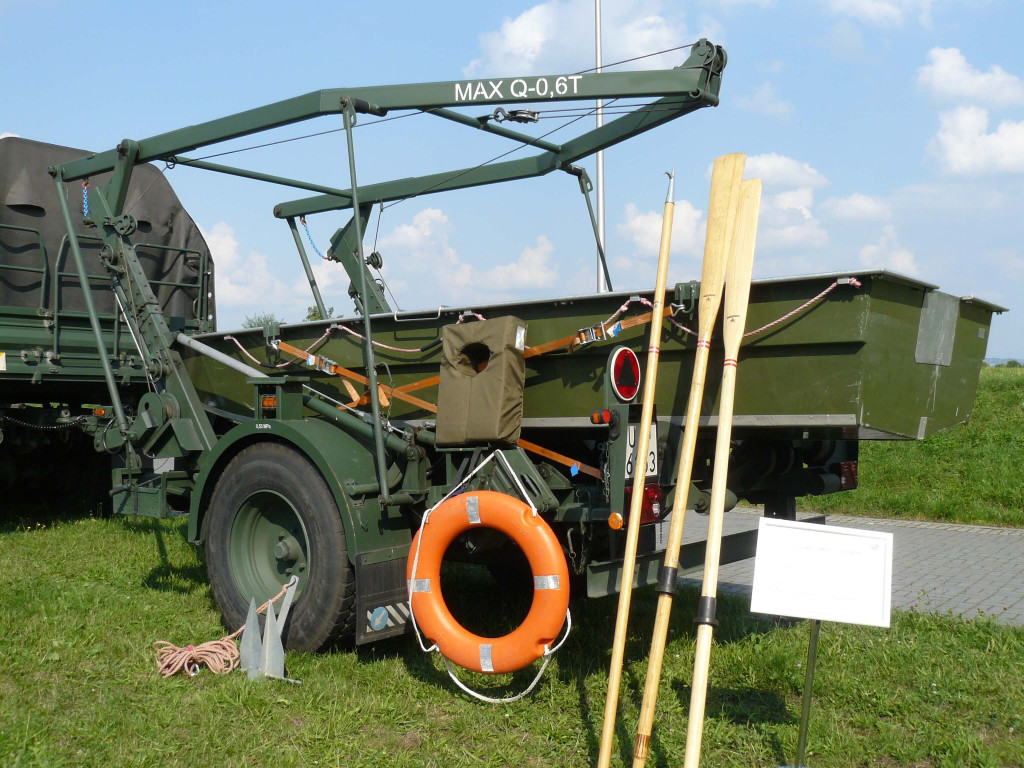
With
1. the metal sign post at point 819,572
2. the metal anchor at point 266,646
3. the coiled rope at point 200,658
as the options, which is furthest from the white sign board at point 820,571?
the coiled rope at point 200,658

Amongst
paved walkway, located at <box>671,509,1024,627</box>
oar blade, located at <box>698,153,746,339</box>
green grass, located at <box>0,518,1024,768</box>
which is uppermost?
oar blade, located at <box>698,153,746,339</box>

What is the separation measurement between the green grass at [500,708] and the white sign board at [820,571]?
2.97 ft

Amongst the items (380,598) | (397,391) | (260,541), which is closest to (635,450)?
(380,598)

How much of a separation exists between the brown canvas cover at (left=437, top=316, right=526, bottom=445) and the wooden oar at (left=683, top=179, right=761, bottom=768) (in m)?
1.19

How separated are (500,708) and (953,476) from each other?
9.05m

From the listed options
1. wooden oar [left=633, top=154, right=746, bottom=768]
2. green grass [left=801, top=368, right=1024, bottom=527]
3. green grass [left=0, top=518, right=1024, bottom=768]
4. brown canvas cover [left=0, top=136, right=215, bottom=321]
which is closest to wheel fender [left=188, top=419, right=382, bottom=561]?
green grass [left=0, top=518, right=1024, bottom=768]

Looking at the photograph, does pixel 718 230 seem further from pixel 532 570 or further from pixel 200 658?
pixel 200 658

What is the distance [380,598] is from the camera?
502 cm

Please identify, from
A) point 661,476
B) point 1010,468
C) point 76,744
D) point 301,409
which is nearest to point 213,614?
point 301,409

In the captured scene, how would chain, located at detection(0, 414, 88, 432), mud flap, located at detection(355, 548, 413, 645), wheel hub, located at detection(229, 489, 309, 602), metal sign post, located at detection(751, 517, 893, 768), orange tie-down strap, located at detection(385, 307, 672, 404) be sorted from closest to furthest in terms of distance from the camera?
metal sign post, located at detection(751, 517, 893, 768) < orange tie-down strap, located at detection(385, 307, 672, 404) < mud flap, located at detection(355, 548, 413, 645) < wheel hub, located at detection(229, 489, 309, 602) < chain, located at detection(0, 414, 88, 432)

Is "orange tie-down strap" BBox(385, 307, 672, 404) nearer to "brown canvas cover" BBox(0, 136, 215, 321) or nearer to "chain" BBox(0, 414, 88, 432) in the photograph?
"brown canvas cover" BBox(0, 136, 215, 321)

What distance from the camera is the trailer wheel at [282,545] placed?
5.14 m

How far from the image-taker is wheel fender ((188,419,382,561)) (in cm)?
507

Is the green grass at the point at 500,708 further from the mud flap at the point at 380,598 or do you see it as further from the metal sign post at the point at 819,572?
the metal sign post at the point at 819,572
